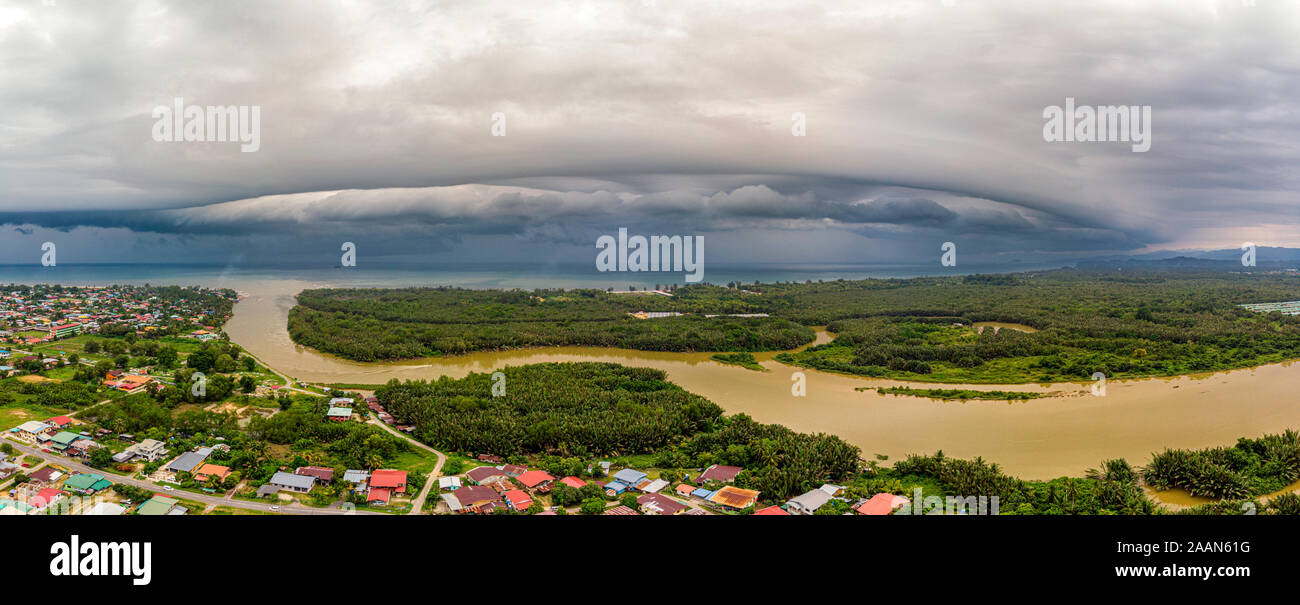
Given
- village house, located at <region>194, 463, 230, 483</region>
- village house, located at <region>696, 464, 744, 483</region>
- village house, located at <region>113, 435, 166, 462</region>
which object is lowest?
village house, located at <region>696, 464, 744, 483</region>

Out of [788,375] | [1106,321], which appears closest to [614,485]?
[788,375]

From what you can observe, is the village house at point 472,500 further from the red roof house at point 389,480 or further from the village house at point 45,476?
the village house at point 45,476

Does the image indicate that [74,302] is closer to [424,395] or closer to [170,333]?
[170,333]

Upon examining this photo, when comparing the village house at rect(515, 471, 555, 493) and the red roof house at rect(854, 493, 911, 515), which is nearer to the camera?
the red roof house at rect(854, 493, 911, 515)

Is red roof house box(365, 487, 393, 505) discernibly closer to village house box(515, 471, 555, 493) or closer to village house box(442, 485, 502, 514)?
village house box(442, 485, 502, 514)

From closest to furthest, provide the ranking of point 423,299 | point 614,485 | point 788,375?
point 614,485, point 788,375, point 423,299

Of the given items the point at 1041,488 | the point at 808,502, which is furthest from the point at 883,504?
the point at 1041,488

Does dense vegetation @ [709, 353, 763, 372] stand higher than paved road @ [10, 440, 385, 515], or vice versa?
dense vegetation @ [709, 353, 763, 372]

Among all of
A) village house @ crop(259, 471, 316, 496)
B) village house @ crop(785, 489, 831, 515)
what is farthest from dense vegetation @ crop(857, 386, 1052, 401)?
village house @ crop(259, 471, 316, 496)
